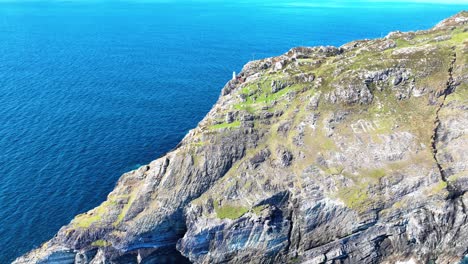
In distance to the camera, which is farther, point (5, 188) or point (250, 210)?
point (5, 188)

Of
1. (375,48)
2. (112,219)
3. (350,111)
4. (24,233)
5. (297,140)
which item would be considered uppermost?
(375,48)

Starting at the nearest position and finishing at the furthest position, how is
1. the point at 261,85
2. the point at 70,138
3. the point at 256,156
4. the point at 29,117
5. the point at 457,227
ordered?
the point at 457,227 → the point at 256,156 → the point at 261,85 → the point at 70,138 → the point at 29,117

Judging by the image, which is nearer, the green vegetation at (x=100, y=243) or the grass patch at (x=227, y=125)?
the green vegetation at (x=100, y=243)

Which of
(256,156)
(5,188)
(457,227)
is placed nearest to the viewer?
(457,227)

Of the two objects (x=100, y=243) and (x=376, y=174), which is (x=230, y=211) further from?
(x=376, y=174)

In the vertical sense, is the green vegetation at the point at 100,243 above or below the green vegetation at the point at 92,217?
below

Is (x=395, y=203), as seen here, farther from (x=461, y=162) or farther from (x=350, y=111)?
(x=350, y=111)

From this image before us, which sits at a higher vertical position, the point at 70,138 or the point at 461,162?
the point at 461,162

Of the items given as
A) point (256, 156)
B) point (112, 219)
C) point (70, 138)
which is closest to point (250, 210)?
point (256, 156)

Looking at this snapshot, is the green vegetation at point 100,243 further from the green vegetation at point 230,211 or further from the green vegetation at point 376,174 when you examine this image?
the green vegetation at point 376,174

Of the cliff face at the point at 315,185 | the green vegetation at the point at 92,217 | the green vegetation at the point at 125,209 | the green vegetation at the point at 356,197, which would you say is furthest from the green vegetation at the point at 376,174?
the green vegetation at the point at 92,217
